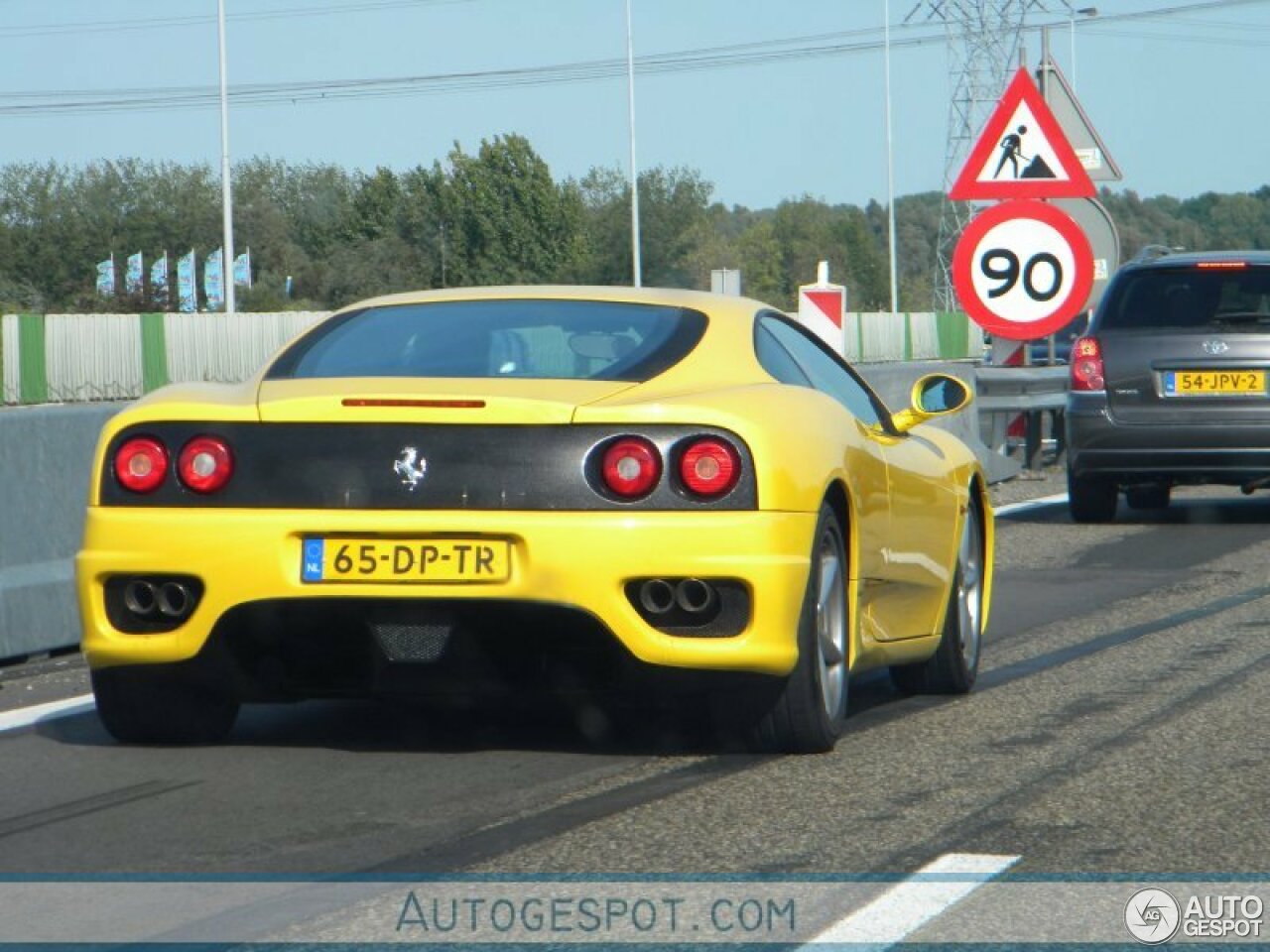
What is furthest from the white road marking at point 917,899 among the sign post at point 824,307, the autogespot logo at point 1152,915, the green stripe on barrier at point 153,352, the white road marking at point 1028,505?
the green stripe on barrier at point 153,352

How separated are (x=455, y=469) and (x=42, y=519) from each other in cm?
365

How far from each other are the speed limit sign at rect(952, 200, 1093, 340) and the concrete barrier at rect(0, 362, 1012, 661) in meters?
7.32

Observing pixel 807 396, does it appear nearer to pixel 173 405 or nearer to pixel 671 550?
pixel 671 550

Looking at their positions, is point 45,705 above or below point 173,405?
below

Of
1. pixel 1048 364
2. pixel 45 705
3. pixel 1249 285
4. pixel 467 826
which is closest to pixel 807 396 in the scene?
pixel 467 826

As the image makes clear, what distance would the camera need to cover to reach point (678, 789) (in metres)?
5.89

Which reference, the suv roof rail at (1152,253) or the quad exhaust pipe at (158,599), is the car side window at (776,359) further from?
the suv roof rail at (1152,253)

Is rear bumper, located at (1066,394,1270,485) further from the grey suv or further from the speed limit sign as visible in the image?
the speed limit sign

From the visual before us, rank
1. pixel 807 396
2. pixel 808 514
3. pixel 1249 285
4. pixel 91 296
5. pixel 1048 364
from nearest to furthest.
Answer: pixel 808 514 → pixel 807 396 → pixel 1249 285 → pixel 1048 364 → pixel 91 296

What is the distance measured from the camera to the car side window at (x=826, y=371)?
714 cm

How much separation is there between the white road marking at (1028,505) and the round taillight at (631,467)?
33.2 ft

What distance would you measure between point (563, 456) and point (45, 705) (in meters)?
2.46

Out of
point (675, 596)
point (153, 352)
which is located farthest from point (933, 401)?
point (153, 352)

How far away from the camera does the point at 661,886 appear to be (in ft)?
15.6
